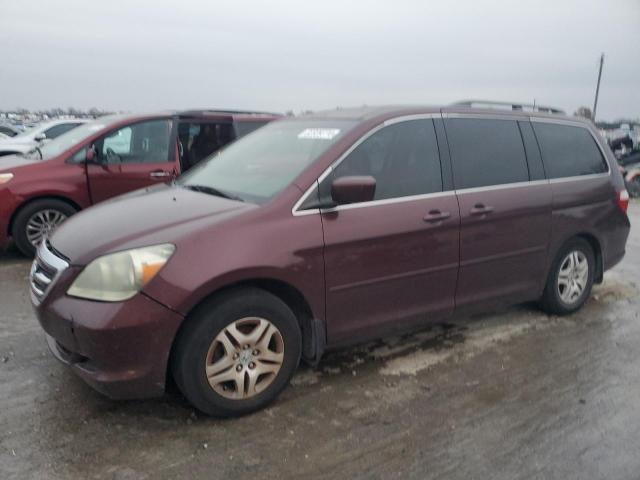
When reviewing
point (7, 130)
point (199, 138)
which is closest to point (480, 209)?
point (199, 138)

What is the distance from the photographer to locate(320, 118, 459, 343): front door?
3.44 m

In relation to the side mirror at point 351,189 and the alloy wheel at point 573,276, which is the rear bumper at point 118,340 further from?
the alloy wheel at point 573,276

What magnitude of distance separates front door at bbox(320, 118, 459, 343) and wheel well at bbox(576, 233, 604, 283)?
1707mm

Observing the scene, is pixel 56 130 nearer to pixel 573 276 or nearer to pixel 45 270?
pixel 45 270

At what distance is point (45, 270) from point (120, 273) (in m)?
0.64

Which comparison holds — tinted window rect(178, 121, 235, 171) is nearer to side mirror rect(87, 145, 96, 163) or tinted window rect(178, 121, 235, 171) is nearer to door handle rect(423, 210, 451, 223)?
side mirror rect(87, 145, 96, 163)

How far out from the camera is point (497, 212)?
13.6 feet

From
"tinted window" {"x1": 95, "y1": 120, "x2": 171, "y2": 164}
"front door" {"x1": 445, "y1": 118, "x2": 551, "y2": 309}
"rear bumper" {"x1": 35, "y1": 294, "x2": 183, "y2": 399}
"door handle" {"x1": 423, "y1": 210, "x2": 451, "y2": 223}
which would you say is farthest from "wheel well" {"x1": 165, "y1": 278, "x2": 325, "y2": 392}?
A: "tinted window" {"x1": 95, "y1": 120, "x2": 171, "y2": 164}

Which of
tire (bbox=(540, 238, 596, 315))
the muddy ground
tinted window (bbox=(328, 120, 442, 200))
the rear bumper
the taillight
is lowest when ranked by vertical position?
the muddy ground

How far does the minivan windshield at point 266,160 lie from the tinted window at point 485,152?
0.87 metres

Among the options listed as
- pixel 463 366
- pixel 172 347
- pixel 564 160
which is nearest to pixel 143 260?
pixel 172 347

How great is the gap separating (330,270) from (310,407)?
83 centimetres

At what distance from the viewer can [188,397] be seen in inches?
120

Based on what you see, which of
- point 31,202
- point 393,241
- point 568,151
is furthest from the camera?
point 31,202
